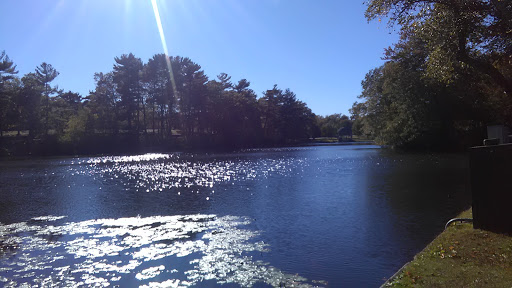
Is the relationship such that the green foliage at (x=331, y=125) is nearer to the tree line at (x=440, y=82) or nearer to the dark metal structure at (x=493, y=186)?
the tree line at (x=440, y=82)

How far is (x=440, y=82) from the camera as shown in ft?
98.7

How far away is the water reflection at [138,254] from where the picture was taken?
807cm

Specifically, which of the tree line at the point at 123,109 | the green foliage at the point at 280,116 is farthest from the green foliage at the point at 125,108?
the green foliage at the point at 280,116

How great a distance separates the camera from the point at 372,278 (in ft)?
25.6

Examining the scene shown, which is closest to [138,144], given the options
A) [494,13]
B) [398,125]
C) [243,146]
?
[243,146]

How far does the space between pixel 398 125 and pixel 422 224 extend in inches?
1573

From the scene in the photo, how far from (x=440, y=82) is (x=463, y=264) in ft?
88.3

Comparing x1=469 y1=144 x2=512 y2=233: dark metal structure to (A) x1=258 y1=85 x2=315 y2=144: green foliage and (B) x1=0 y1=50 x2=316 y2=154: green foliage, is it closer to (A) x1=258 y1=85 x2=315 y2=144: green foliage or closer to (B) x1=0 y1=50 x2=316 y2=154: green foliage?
(B) x1=0 y1=50 x2=316 y2=154: green foliage

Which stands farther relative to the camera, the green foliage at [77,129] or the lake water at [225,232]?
the green foliage at [77,129]

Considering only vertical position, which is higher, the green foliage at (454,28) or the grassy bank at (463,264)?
the green foliage at (454,28)

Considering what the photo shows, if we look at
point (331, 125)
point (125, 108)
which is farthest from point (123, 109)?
point (331, 125)

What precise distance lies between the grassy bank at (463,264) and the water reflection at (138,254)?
2.15m

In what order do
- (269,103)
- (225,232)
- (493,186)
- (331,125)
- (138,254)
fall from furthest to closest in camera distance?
(331,125)
(269,103)
(225,232)
(138,254)
(493,186)

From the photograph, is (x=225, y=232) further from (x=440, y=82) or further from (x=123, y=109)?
(x=123, y=109)
